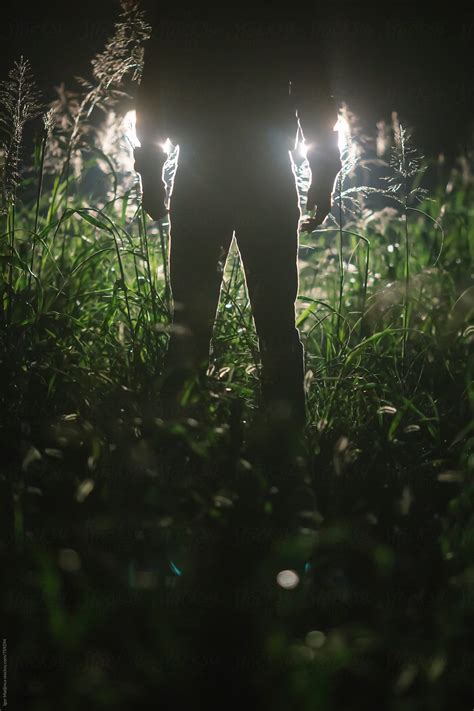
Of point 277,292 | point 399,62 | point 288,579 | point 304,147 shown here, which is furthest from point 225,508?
point 399,62

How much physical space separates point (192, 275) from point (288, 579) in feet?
2.96

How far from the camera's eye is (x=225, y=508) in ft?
5.05

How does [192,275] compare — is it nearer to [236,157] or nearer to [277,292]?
[277,292]

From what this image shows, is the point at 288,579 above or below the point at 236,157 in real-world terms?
below

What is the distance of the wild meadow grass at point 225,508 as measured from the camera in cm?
113

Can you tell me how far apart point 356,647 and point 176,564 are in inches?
19.7

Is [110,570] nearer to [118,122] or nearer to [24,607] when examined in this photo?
[24,607]

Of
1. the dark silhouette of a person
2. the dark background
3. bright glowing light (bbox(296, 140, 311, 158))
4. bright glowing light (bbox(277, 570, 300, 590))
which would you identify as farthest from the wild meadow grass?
the dark background

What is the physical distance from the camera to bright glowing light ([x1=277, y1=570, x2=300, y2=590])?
4.43ft

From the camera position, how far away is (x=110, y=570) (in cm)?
137

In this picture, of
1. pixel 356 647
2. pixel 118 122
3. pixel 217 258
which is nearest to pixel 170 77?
pixel 217 258

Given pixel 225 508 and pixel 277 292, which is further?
pixel 277 292

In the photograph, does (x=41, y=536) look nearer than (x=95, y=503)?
Yes

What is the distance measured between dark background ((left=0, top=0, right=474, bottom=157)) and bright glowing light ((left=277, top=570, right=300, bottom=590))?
3035 millimetres
